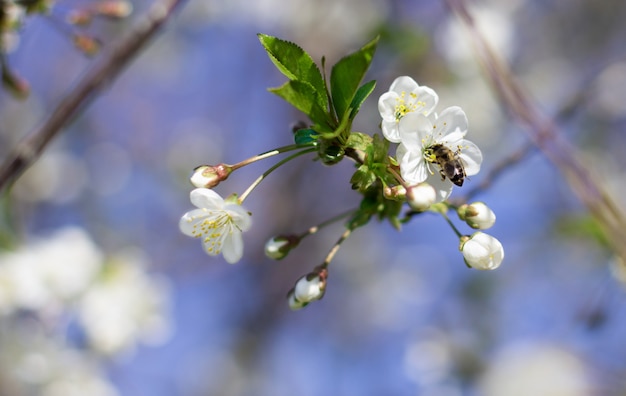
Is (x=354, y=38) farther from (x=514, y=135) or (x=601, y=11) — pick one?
(x=601, y=11)

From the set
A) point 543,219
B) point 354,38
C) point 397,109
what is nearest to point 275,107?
point 354,38

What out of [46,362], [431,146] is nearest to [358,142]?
[431,146]

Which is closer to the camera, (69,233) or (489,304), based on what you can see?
(69,233)

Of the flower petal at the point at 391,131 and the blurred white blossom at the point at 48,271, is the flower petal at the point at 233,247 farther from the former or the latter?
the blurred white blossom at the point at 48,271

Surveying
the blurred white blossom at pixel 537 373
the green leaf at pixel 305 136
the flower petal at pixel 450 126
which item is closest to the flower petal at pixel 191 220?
the green leaf at pixel 305 136

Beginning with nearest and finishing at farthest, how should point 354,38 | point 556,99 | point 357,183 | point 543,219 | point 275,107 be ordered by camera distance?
point 357,183 < point 354,38 < point 543,219 < point 556,99 < point 275,107
